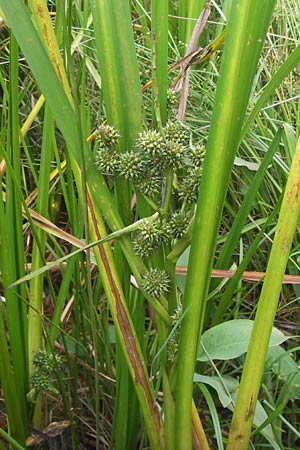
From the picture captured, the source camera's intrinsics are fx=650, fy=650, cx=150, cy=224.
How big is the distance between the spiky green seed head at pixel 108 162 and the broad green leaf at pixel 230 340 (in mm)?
235

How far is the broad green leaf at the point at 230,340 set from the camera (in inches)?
27.7

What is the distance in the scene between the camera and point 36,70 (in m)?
0.59

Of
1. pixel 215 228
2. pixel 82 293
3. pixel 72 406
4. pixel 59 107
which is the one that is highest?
pixel 59 107

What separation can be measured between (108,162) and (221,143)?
112 mm

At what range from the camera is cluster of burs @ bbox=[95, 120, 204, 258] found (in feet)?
1.94

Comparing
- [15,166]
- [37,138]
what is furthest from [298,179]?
[37,138]

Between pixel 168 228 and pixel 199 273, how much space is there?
51 mm

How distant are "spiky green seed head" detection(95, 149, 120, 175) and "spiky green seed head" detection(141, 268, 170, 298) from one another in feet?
0.34

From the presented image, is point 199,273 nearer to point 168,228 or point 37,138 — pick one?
point 168,228

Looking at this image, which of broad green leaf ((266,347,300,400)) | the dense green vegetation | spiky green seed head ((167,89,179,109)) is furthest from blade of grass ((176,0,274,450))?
broad green leaf ((266,347,300,400))

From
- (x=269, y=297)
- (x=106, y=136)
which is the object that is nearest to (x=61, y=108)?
(x=106, y=136)

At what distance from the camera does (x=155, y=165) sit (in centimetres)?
60

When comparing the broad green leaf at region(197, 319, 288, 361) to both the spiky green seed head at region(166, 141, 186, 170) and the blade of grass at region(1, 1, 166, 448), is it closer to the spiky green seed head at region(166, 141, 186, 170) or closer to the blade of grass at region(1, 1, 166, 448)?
the blade of grass at region(1, 1, 166, 448)

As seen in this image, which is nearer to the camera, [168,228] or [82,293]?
[168,228]
